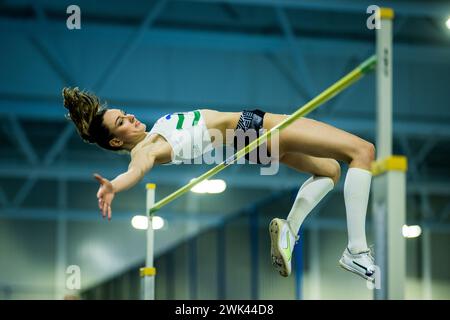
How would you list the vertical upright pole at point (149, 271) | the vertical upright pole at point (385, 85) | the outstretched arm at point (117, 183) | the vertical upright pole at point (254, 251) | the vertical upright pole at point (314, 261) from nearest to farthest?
1. the vertical upright pole at point (385, 85)
2. the outstretched arm at point (117, 183)
3. the vertical upright pole at point (149, 271)
4. the vertical upright pole at point (254, 251)
5. the vertical upright pole at point (314, 261)

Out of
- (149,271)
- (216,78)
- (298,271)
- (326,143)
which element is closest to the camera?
(326,143)

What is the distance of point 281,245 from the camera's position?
473 centimetres

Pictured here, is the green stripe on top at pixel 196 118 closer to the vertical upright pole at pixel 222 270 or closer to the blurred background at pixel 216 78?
the blurred background at pixel 216 78

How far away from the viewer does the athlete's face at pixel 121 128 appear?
16.3 ft

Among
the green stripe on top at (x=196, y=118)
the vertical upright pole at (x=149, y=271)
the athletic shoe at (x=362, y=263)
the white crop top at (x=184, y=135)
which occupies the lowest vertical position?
the athletic shoe at (x=362, y=263)

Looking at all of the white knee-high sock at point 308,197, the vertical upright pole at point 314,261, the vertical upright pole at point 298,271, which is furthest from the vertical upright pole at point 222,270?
the vertical upright pole at point 314,261

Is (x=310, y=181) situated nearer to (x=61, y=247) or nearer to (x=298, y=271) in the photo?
(x=298, y=271)

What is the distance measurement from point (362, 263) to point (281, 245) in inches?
21.3

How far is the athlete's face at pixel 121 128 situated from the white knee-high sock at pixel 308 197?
97 centimetres

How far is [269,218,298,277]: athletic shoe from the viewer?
4723mm

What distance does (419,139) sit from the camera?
15430 millimetres

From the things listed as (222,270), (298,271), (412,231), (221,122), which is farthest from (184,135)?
(412,231)

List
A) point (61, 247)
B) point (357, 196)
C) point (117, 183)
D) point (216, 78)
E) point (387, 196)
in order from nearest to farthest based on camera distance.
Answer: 1. point (387, 196)
2. point (117, 183)
3. point (357, 196)
4. point (216, 78)
5. point (61, 247)

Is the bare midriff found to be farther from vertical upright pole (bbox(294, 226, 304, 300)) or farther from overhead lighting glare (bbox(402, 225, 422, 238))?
overhead lighting glare (bbox(402, 225, 422, 238))
